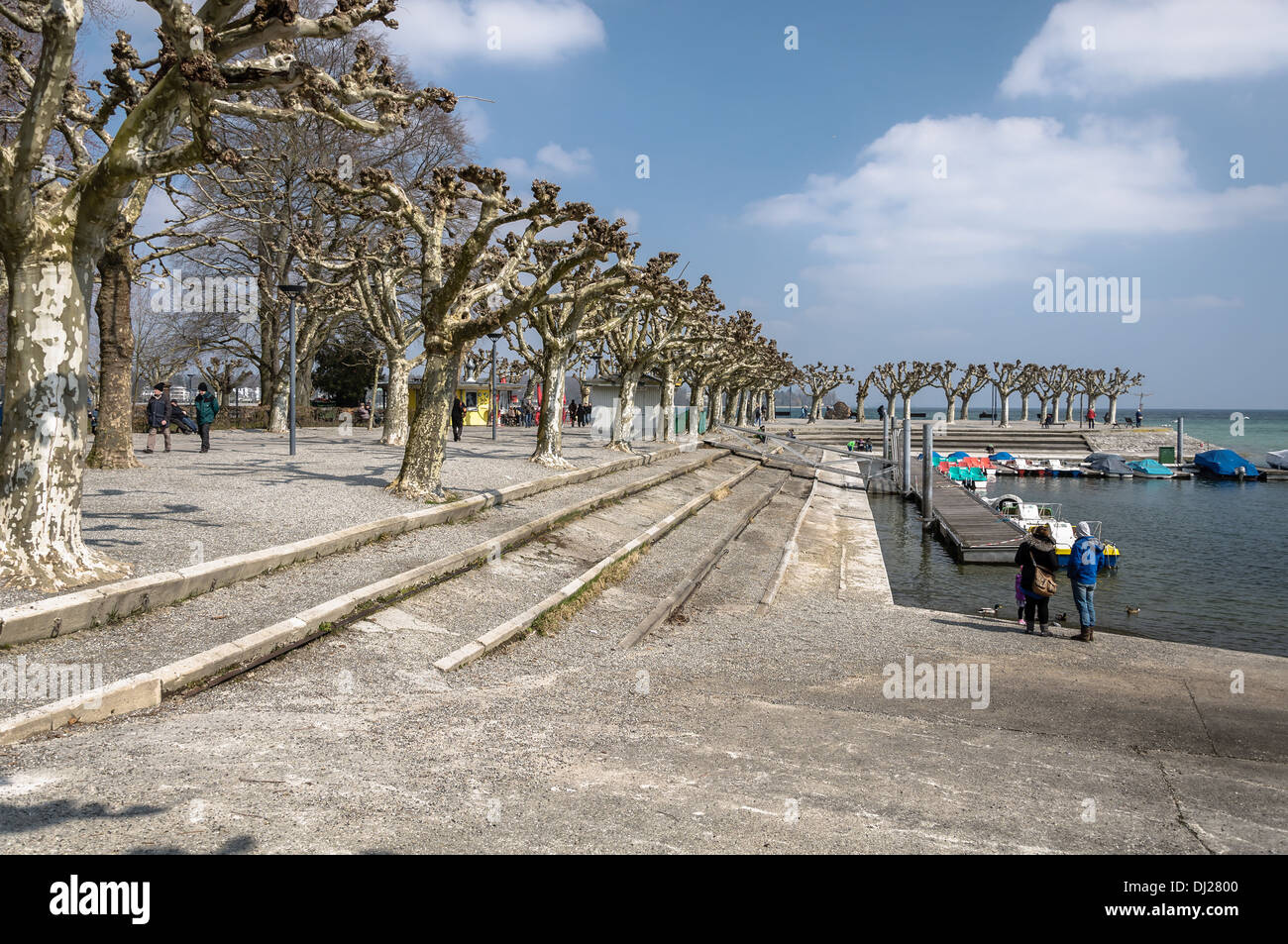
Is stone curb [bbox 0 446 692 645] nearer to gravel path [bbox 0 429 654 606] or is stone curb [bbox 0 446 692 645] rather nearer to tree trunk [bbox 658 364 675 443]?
gravel path [bbox 0 429 654 606]

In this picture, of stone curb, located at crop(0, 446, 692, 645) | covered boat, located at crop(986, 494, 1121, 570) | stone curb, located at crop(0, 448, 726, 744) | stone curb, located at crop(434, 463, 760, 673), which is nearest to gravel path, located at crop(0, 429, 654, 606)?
stone curb, located at crop(0, 446, 692, 645)

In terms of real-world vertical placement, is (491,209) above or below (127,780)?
above

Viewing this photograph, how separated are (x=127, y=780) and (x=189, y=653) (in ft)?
8.56

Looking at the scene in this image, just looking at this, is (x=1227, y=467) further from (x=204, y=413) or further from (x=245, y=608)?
(x=245, y=608)

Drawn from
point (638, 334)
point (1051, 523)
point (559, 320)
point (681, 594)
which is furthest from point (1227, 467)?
point (681, 594)

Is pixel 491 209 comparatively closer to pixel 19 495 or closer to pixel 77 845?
pixel 19 495

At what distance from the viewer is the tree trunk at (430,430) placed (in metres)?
16.0

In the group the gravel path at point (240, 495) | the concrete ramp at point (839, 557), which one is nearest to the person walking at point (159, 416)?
the gravel path at point (240, 495)

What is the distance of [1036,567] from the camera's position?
14336mm

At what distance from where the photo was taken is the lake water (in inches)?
707

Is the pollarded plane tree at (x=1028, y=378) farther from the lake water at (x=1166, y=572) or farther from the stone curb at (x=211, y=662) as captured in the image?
the stone curb at (x=211, y=662)

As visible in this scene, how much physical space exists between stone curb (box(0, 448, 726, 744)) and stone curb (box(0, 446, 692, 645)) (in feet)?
3.95
